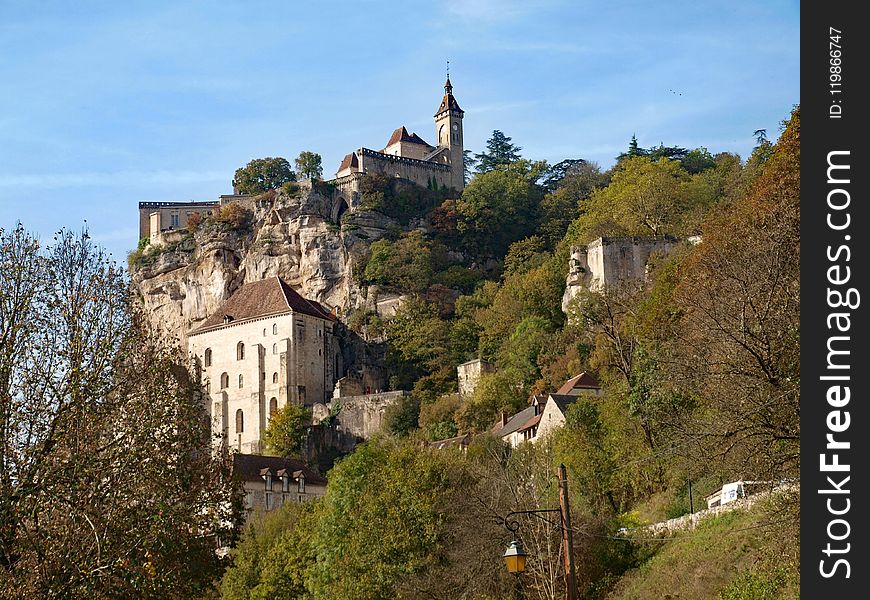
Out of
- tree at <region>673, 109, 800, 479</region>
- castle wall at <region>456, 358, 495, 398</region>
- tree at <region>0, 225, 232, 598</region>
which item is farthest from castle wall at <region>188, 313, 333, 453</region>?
tree at <region>0, 225, 232, 598</region>

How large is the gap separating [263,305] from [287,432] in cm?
1150

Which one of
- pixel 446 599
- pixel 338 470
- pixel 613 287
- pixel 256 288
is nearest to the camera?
pixel 446 599

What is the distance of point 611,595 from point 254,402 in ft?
175

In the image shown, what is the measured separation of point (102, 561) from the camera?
65.8 feet

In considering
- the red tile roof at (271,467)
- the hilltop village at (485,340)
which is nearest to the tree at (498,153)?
the hilltop village at (485,340)

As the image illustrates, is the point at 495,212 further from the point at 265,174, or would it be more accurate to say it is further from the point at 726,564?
the point at 726,564

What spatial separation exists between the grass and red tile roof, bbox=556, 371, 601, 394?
25.5 metres

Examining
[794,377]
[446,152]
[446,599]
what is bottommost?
[446,599]

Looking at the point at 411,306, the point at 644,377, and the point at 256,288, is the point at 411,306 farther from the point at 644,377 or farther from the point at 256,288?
the point at 644,377

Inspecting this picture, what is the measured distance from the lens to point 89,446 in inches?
803

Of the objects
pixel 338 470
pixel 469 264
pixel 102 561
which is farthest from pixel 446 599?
pixel 469 264

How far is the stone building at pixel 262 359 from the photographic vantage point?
86812mm

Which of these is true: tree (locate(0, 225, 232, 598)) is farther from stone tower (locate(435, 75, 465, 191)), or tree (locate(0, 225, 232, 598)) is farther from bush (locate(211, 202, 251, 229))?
stone tower (locate(435, 75, 465, 191))

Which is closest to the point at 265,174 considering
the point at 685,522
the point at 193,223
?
the point at 193,223
